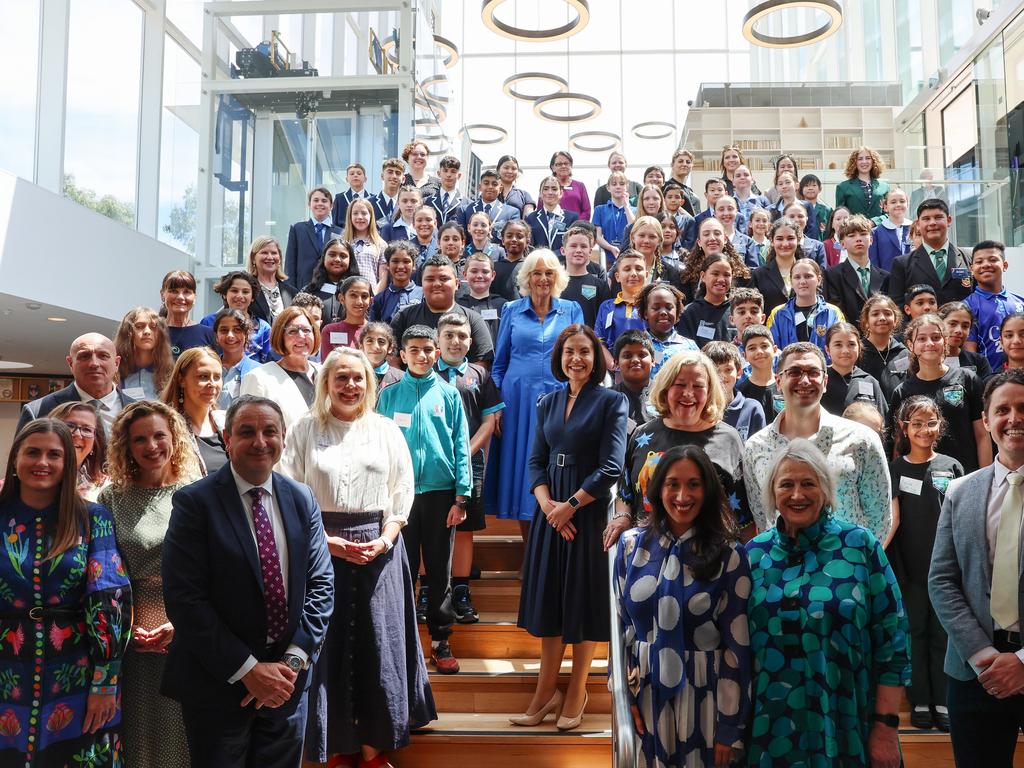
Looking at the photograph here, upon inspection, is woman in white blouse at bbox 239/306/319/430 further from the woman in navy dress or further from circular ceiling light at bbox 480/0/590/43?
circular ceiling light at bbox 480/0/590/43

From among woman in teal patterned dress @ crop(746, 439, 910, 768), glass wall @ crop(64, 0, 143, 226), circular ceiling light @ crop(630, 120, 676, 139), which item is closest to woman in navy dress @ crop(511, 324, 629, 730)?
woman in teal patterned dress @ crop(746, 439, 910, 768)

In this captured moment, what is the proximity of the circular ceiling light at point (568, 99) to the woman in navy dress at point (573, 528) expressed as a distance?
12.8 meters

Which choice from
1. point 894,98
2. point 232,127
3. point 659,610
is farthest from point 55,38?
point 894,98

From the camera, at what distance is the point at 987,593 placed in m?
2.51

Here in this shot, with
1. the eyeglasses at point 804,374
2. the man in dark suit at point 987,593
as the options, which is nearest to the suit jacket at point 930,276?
the eyeglasses at point 804,374

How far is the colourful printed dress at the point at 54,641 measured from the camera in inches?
95.3

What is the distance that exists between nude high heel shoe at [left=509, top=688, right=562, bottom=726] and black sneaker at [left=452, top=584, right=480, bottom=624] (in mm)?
631

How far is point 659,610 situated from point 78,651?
5.64 feet

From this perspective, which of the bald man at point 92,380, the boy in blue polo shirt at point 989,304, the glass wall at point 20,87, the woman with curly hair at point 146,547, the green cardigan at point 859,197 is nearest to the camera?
the woman with curly hair at point 146,547

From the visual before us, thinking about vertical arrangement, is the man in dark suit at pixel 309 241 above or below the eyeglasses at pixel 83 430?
above

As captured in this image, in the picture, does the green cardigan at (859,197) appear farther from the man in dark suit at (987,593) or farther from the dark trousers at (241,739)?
the dark trousers at (241,739)

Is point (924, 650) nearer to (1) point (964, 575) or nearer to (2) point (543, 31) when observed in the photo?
(1) point (964, 575)

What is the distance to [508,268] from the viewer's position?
6301mm

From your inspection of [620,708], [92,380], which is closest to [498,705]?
[620,708]
